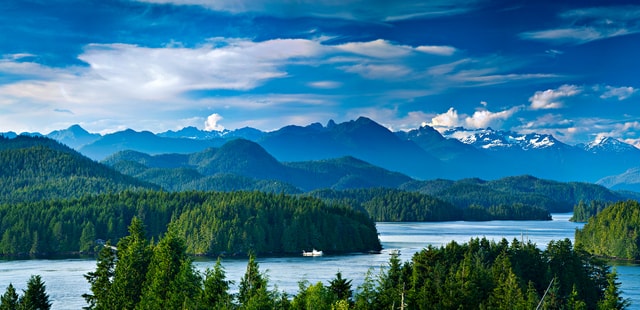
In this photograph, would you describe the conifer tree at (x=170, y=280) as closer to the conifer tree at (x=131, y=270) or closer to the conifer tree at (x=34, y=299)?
the conifer tree at (x=131, y=270)

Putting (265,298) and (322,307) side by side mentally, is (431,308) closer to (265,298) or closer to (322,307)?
(322,307)

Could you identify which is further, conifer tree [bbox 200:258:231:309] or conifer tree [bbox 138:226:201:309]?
conifer tree [bbox 138:226:201:309]

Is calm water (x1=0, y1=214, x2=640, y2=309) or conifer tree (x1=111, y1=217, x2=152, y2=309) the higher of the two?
conifer tree (x1=111, y1=217, x2=152, y2=309)

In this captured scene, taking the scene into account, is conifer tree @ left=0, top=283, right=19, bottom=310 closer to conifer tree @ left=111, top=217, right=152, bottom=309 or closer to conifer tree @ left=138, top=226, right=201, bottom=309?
conifer tree @ left=111, top=217, right=152, bottom=309

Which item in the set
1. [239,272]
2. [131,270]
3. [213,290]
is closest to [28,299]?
[131,270]

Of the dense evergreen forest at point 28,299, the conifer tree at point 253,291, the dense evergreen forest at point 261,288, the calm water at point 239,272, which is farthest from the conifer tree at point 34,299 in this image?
the calm water at point 239,272

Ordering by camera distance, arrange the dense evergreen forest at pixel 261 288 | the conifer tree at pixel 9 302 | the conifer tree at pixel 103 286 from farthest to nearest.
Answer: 1. the conifer tree at pixel 103 286
2. the conifer tree at pixel 9 302
3. the dense evergreen forest at pixel 261 288

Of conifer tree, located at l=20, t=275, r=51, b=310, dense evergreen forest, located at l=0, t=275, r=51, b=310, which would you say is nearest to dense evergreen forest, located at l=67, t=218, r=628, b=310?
conifer tree, located at l=20, t=275, r=51, b=310

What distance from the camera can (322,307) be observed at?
7269 cm

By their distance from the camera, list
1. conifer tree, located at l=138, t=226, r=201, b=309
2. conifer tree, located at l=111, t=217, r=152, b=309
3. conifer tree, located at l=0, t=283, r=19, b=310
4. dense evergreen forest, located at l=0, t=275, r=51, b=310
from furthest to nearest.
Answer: conifer tree, located at l=111, t=217, r=152, b=309
dense evergreen forest, located at l=0, t=275, r=51, b=310
conifer tree, located at l=0, t=283, r=19, b=310
conifer tree, located at l=138, t=226, r=201, b=309

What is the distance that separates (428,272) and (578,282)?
127 feet

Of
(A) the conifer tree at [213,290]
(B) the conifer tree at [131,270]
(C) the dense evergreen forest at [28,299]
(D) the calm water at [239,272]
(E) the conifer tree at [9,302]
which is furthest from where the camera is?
(D) the calm water at [239,272]

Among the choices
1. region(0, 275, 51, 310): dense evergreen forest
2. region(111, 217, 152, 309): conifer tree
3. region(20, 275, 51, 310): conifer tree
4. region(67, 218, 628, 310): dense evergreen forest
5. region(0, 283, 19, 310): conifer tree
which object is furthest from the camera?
region(111, 217, 152, 309): conifer tree

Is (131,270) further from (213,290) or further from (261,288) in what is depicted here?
(261,288)
